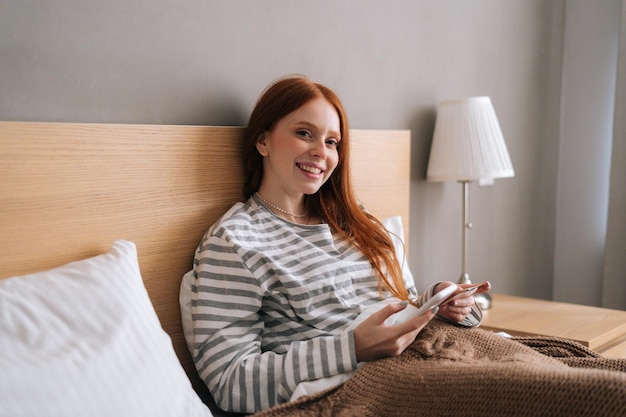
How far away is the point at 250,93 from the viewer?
159 centimetres

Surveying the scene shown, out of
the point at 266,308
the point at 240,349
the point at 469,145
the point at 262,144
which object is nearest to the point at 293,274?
the point at 266,308

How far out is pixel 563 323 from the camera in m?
2.00

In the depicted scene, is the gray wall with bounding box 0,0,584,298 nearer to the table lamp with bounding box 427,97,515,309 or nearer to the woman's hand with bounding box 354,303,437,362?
the table lamp with bounding box 427,97,515,309

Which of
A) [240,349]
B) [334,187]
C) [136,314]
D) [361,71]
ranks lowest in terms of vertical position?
[240,349]

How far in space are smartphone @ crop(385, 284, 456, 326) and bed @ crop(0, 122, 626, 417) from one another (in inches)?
2.4

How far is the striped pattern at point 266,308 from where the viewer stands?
1.22m

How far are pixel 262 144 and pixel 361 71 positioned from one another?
1.88 ft

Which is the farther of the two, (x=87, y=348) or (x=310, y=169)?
(x=310, y=169)

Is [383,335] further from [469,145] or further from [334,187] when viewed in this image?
[469,145]

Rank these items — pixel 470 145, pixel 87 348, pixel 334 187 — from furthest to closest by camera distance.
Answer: pixel 470 145, pixel 334 187, pixel 87 348

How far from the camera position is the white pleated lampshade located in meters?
2.08

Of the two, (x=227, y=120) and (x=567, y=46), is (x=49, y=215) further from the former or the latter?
(x=567, y=46)

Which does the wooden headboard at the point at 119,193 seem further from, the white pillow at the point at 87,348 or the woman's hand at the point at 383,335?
the woman's hand at the point at 383,335

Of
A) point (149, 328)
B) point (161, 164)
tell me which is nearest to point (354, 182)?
point (161, 164)
